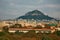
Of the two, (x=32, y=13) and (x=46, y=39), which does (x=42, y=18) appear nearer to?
(x=32, y=13)

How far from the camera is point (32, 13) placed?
110 m

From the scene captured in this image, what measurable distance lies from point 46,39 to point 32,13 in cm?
9363

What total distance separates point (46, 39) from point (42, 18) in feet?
289

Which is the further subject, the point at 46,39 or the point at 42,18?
the point at 42,18

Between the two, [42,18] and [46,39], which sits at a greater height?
[46,39]

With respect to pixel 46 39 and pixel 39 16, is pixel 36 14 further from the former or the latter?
pixel 46 39

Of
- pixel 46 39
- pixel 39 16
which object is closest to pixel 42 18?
pixel 39 16

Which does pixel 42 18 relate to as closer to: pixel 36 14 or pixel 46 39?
pixel 36 14

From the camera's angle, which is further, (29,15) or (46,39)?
(29,15)

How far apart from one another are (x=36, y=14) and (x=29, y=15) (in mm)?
3366

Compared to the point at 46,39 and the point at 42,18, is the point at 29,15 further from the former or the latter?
the point at 46,39

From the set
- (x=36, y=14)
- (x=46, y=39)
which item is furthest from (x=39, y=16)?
Answer: (x=46, y=39)

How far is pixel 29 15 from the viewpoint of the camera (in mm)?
107250

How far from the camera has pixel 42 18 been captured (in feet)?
342
